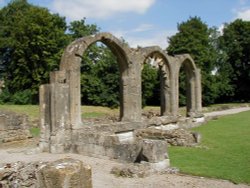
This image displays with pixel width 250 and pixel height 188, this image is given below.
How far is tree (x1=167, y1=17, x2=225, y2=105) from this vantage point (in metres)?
40.4

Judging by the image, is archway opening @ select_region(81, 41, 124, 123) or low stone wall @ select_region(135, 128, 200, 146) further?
archway opening @ select_region(81, 41, 124, 123)

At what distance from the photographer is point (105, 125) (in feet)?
44.5

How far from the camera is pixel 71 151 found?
11984 mm

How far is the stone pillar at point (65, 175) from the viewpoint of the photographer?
3.90 m

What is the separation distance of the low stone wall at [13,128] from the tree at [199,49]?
2495 centimetres

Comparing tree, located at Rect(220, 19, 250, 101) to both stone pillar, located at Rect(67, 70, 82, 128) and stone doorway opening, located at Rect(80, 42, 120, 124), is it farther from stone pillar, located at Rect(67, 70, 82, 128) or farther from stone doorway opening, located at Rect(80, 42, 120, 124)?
stone pillar, located at Rect(67, 70, 82, 128)

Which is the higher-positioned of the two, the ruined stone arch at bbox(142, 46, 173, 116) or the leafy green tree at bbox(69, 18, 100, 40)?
the leafy green tree at bbox(69, 18, 100, 40)

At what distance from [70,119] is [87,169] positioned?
28.2 feet

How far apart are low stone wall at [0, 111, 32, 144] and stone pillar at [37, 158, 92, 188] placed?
11.4 m

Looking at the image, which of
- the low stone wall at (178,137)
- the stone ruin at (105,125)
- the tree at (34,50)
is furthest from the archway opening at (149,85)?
the low stone wall at (178,137)

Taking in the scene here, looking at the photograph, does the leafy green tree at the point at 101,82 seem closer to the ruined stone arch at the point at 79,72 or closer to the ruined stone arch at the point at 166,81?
the ruined stone arch at the point at 166,81

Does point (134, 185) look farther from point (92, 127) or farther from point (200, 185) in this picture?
point (92, 127)

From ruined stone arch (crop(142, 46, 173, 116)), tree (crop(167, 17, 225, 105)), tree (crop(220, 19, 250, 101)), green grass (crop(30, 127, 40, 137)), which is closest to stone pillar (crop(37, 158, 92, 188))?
green grass (crop(30, 127, 40, 137))

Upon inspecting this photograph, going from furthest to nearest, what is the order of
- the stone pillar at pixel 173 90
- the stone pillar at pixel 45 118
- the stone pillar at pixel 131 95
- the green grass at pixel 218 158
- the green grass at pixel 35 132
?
the stone pillar at pixel 173 90 < the green grass at pixel 35 132 < the stone pillar at pixel 131 95 < the stone pillar at pixel 45 118 < the green grass at pixel 218 158
